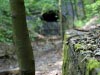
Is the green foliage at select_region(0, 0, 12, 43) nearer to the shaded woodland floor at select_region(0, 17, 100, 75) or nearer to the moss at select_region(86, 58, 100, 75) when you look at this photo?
the shaded woodland floor at select_region(0, 17, 100, 75)

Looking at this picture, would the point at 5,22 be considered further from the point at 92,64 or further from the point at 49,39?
the point at 92,64

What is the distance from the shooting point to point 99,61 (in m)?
3.42

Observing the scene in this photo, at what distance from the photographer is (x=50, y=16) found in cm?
1941

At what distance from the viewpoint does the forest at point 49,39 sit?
12.9 feet

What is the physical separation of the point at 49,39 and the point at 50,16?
3157 millimetres

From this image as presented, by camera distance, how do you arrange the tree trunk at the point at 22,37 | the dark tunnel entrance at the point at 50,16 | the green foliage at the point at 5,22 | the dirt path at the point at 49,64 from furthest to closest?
the dark tunnel entrance at the point at 50,16 < the green foliage at the point at 5,22 < the dirt path at the point at 49,64 < the tree trunk at the point at 22,37

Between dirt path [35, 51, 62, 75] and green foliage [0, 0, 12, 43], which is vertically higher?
green foliage [0, 0, 12, 43]

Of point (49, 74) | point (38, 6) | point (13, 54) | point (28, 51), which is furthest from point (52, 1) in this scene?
point (28, 51)

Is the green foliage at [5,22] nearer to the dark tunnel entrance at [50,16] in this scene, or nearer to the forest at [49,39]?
the forest at [49,39]

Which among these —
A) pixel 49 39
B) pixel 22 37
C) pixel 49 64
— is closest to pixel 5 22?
pixel 49 64

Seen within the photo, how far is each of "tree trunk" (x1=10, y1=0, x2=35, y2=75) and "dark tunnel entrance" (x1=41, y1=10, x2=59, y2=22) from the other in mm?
14934

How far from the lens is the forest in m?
3.93

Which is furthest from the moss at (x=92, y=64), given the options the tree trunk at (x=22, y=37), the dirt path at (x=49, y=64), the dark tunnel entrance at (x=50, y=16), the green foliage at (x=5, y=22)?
the dark tunnel entrance at (x=50, y=16)

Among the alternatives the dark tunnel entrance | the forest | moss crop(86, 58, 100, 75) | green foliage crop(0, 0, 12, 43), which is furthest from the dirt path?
moss crop(86, 58, 100, 75)
